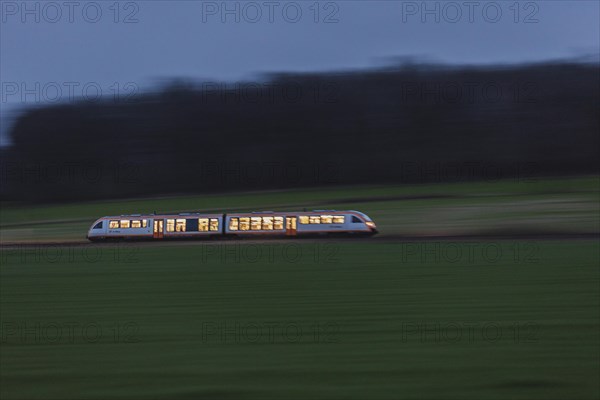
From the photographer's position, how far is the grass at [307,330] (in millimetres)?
6785

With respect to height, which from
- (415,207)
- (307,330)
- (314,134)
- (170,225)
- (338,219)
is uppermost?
(314,134)

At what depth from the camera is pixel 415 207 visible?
1391 inches

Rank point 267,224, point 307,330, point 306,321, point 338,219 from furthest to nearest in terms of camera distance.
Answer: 1. point 267,224
2. point 338,219
3. point 306,321
4. point 307,330

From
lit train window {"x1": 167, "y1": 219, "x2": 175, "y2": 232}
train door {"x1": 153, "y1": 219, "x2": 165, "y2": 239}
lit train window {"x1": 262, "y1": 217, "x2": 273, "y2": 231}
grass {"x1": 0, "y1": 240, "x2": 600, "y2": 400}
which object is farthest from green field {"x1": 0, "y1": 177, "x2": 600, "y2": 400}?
train door {"x1": 153, "y1": 219, "x2": 165, "y2": 239}

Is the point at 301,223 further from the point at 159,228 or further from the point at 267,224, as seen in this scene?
the point at 159,228

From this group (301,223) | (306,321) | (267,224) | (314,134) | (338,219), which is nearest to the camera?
(306,321)

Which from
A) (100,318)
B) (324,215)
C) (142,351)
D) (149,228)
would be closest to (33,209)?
(149,228)

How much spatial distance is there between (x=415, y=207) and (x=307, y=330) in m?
26.6

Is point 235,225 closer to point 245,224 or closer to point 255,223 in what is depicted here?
point 245,224

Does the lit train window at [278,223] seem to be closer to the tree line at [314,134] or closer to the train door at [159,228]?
the train door at [159,228]

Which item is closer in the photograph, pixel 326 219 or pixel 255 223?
pixel 326 219

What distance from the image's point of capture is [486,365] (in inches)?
290

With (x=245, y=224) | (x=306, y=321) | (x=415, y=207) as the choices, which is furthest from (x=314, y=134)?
(x=306, y=321)

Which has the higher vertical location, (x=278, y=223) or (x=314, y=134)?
(x=314, y=134)
